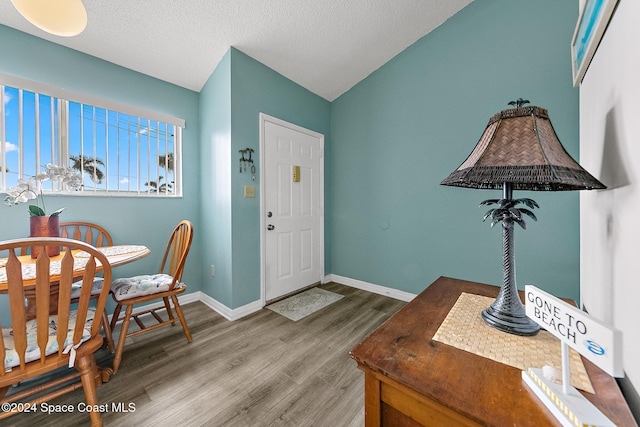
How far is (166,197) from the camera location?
254cm

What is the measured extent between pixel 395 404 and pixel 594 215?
96 centimetres

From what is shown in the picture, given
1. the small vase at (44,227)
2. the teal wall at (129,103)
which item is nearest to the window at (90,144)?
the teal wall at (129,103)

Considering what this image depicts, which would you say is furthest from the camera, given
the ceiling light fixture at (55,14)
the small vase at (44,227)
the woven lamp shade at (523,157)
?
the small vase at (44,227)

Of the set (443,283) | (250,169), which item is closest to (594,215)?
(443,283)

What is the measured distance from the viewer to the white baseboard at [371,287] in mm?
2711

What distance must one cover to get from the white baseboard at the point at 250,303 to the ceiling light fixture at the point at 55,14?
207 cm

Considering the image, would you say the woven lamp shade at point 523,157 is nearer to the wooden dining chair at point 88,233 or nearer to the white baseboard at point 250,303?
the white baseboard at point 250,303

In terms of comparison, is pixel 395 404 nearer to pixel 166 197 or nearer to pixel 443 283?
pixel 443 283

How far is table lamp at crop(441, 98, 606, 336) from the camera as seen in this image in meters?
A: 0.59

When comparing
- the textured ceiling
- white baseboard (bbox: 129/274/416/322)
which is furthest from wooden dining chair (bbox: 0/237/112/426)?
the textured ceiling

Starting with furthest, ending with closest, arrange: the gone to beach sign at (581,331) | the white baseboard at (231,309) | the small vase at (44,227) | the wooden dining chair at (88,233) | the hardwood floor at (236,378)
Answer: the white baseboard at (231,309) → the wooden dining chair at (88,233) → the small vase at (44,227) → the hardwood floor at (236,378) → the gone to beach sign at (581,331)

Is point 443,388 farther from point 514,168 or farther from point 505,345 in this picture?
point 514,168

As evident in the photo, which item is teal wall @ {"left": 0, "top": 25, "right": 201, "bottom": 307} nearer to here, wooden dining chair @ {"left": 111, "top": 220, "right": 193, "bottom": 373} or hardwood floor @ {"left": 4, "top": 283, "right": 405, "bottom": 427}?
wooden dining chair @ {"left": 111, "top": 220, "right": 193, "bottom": 373}

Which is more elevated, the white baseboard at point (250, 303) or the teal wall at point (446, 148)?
the teal wall at point (446, 148)
